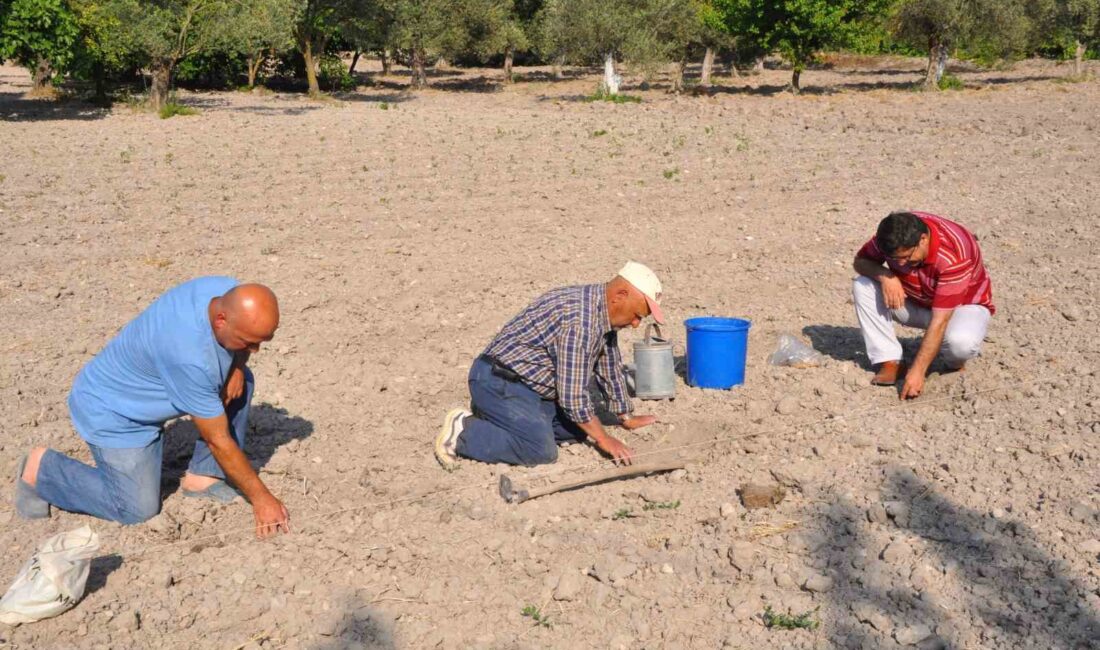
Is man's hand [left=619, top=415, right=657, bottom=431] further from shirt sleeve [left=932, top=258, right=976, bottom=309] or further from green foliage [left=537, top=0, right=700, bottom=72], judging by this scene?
green foliage [left=537, top=0, right=700, bottom=72]

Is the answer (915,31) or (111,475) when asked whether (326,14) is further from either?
(111,475)

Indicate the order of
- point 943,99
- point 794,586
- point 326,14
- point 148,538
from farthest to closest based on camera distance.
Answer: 1. point 326,14
2. point 943,99
3. point 148,538
4. point 794,586

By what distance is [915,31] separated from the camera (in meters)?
29.9

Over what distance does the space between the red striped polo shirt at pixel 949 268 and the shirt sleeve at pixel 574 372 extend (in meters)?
2.10

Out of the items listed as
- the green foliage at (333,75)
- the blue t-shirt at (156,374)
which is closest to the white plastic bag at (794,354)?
the blue t-shirt at (156,374)

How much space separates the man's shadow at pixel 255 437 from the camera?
19.1 feet

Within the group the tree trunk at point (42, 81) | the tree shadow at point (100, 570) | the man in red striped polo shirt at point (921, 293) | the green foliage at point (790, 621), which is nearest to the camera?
the green foliage at point (790, 621)

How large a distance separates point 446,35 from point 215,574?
28673mm

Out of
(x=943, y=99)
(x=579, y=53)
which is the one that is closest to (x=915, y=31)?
(x=943, y=99)

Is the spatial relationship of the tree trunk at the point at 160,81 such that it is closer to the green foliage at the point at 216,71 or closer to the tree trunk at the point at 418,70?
the green foliage at the point at 216,71

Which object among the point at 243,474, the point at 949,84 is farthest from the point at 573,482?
the point at 949,84

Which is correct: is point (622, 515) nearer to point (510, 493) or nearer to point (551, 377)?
point (510, 493)

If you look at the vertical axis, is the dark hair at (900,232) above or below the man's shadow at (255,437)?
above

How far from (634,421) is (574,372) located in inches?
35.8
